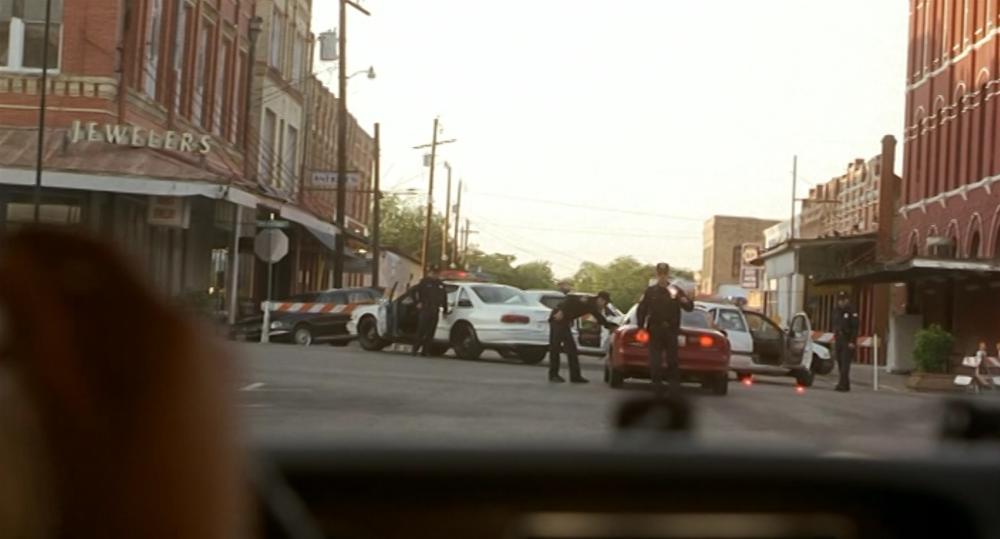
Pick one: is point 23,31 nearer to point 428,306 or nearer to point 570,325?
point 428,306

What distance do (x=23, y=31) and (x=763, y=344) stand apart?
16.4 m

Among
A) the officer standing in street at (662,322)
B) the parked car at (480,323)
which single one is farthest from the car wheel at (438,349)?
the officer standing in street at (662,322)

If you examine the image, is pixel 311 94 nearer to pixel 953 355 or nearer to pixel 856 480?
pixel 953 355

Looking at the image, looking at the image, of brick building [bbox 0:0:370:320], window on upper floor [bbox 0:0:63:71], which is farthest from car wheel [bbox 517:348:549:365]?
window on upper floor [bbox 0:0:63:71]

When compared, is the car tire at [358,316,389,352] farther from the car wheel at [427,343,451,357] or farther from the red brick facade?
the red brick facade

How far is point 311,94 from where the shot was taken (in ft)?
206

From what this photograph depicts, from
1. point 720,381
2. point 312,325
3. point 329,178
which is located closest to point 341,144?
point 329,178

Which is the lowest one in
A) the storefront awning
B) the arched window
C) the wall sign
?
the wall sign

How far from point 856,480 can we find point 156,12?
29364mm

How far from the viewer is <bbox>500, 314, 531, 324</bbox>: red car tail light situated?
2889 cm

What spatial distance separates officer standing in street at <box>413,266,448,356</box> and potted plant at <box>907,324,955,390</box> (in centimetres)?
924

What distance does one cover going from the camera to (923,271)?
3597 centimetres

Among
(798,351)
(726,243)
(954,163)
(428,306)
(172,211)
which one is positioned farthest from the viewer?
(726,243)

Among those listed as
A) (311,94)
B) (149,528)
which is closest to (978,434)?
(149,528)
